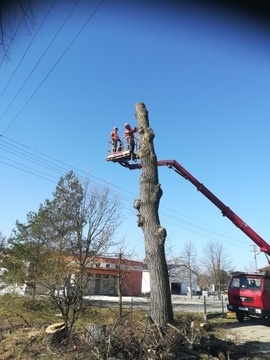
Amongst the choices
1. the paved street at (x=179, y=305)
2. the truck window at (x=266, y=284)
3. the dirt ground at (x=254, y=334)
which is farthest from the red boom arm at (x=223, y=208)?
the paved street at (x=179, y=305)

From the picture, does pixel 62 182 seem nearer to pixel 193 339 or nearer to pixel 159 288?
pixel 159 288

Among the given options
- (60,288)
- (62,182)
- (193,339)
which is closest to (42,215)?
(62,182)

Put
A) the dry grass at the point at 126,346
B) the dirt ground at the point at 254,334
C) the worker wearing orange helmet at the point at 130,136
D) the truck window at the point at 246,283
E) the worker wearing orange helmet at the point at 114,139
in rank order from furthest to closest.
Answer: the truck window at the point at 246,283 → the worker wearing orange helmet at the point at 114,139 → the worker wearing orange helmet at the point at 130,136 → the dirt ground at the point at 254,334 → the dry grass at the point at 126,346

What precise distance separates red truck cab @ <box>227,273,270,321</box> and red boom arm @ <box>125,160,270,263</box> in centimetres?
149

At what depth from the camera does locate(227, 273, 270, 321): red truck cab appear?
639 inches

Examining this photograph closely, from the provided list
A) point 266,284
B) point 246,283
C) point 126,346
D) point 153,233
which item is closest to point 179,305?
point 246,283

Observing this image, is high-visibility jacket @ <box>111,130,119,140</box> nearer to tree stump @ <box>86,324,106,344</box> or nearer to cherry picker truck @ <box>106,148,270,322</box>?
cherry picker truck @ <box>106,148,270,322</box>

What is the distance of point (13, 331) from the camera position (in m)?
11.4

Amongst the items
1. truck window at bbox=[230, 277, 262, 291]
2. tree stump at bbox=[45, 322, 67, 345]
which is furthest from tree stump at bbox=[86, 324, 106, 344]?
truck window at bbox=[230, 277, 262, 291]

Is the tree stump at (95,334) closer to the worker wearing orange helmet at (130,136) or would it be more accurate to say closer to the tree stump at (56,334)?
the tree stump at (56,334)

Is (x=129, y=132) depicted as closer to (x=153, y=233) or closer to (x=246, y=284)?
(x=153, y=233)

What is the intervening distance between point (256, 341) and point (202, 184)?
24.0 ft

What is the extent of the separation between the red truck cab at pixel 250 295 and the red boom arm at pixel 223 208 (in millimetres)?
1487

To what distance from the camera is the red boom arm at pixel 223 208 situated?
54.4 ft
